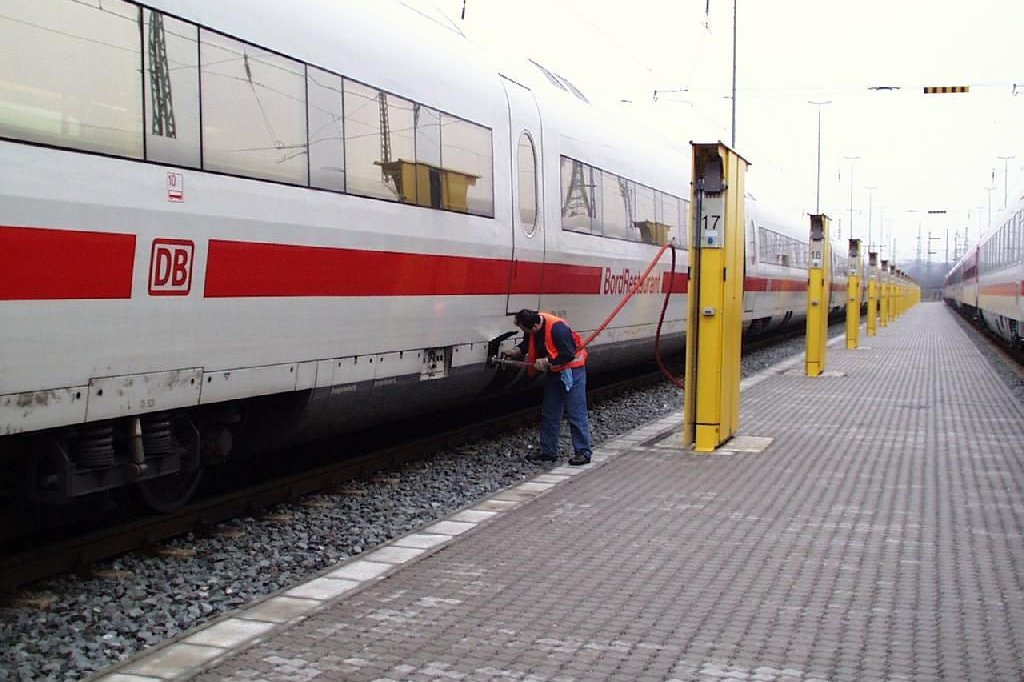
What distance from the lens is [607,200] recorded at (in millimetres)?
12812

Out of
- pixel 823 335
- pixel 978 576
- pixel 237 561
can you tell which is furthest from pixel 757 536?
pixel 823 335

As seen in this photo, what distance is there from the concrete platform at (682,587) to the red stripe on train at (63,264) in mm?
1680

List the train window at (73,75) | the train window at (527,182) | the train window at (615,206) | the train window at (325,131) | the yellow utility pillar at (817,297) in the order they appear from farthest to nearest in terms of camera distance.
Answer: the yellow utility pillar at (817,297)
the train window at (615,206)
the train window at (527,182)
the train window at (325,131)
the train window at (73,75)

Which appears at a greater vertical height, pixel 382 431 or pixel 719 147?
pixel 719 147

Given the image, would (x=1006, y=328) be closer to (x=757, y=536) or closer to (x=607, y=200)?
(x=607, y=200)

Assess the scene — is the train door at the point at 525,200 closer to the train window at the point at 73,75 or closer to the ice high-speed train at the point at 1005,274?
the train window at the point at 73,75

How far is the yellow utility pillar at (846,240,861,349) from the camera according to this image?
2516cm

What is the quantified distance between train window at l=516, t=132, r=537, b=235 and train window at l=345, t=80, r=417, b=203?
2055 mm

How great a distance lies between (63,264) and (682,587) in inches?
130

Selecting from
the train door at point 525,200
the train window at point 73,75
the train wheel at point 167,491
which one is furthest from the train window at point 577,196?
the train window at point 73,75

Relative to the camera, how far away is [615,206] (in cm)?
1314

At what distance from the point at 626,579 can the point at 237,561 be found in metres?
2.18

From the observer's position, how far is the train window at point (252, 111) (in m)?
6.30

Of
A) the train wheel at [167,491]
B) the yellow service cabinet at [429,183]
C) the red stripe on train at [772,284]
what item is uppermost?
the yellow service cabinet at [429,183]
